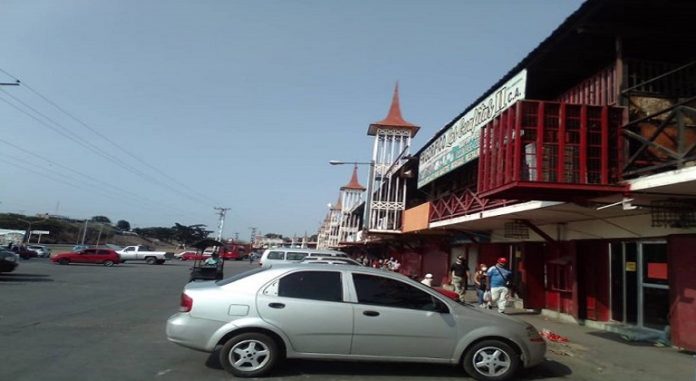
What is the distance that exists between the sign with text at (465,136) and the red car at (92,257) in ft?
86.0

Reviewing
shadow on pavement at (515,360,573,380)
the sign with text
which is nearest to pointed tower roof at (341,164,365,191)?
the sign with text

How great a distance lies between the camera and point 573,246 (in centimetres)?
1321

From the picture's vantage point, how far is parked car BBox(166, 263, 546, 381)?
597 cm

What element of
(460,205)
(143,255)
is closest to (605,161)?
(460,205)

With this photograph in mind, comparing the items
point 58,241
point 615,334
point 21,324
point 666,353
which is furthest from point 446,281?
point 58,241

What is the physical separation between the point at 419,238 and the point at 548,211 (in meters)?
15.6

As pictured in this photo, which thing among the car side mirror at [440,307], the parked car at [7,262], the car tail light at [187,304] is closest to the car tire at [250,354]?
the car tail light at [187,304]

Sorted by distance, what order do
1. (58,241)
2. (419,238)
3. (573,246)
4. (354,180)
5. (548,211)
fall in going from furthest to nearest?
(58,241)
(354,180)
(419,238)
(573,246)
(548,211)

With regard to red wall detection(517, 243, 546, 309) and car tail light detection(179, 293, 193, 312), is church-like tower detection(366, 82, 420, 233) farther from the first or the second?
car tail light detection(179, 293, 193, 312)

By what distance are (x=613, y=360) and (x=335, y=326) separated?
194 inches

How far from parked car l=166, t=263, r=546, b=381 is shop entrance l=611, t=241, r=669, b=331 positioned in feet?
18.8

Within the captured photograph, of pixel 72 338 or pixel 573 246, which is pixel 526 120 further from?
pixel 72 338

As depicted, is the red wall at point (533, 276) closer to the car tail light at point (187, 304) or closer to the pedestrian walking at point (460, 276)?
the pedestrian walking at point (460, 276)

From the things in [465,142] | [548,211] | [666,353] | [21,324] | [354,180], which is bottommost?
[21,324]
